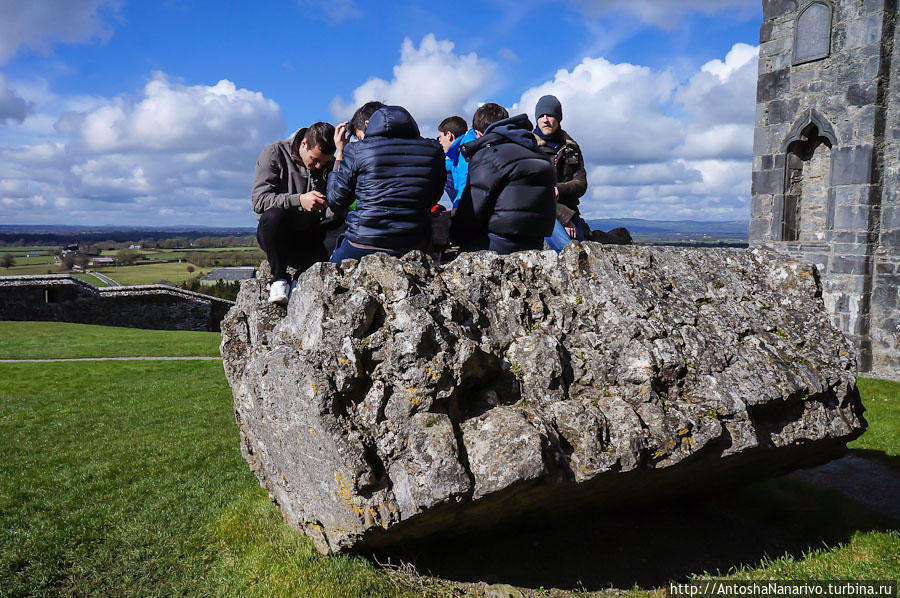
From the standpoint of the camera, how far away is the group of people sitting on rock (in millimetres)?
4883

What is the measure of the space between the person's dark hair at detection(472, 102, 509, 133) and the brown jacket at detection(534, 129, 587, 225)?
3.78 ft

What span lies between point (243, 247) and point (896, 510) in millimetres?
45712

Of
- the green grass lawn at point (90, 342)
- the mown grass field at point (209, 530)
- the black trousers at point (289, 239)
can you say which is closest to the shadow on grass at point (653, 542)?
the mown grass field at point (209, 530)

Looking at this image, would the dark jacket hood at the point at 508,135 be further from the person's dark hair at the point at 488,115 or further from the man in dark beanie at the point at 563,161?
the man in dark beanie at the point at 563,161

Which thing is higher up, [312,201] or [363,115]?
[363,115]

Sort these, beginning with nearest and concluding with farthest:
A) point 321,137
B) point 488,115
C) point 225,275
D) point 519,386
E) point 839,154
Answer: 1. point 519,386
2. point 321,137
3. point 488,115
4. point 839,154
5. point 225,275

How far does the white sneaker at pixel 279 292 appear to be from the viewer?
17.3ft

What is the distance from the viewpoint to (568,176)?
24.7ft

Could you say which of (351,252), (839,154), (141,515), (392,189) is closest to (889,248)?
(839,154)

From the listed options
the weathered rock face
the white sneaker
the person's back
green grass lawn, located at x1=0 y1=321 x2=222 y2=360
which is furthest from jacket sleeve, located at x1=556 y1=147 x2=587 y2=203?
green grass lawn, located at x1=0 y1=321 x2=222 y2=360

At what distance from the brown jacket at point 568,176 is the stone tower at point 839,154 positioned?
889cm

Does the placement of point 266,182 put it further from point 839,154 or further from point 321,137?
point 839,154

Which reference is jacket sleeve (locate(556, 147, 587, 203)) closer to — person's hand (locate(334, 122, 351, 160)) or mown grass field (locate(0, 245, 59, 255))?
person's hand (locate(334, 122, 351, 160))

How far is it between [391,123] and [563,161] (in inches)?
128
